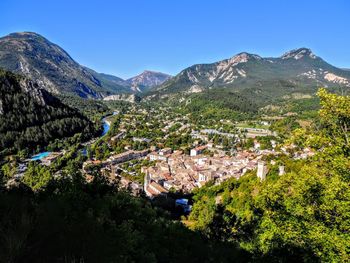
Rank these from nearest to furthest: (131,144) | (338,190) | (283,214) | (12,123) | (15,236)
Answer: (15,236) → (338,190) → (283,214) → (12,123) → (131,144)

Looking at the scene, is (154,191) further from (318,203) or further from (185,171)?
(318,203)

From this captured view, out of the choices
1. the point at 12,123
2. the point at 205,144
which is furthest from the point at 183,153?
the point at 12,123

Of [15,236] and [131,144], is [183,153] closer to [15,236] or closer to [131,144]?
[131,144]

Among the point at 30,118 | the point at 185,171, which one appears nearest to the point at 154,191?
the point at 185,171

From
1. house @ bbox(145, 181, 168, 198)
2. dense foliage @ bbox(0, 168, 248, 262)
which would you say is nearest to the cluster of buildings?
house @ bbox(145, 181, 168, 198)

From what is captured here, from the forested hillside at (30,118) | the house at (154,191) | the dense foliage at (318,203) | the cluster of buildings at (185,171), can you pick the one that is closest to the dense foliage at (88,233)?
the dense foliage at (318,203)

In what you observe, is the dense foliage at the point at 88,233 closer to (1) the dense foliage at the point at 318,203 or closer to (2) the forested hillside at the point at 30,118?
(1) the dense foliage at the point at 318,203

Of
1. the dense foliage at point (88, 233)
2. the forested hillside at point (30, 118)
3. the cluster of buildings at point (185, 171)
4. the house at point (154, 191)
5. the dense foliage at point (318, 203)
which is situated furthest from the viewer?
the forested hillside at point (30, 118)

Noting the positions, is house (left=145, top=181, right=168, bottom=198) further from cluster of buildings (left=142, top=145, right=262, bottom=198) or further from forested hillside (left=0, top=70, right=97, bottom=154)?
forested hillside (left=0, top=70, right=97, bottom=154)
